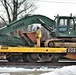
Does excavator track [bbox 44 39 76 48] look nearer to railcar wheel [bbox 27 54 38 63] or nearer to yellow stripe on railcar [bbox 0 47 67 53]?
yellow stripe on railcar [bbox 0 47 67 53]

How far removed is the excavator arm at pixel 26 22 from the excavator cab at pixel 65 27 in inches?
32.9

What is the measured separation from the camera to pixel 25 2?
50031 mm

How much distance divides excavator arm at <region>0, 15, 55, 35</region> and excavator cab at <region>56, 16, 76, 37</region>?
0.84 meters

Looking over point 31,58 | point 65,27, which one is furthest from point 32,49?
point 65,27

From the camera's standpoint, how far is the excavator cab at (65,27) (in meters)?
19.5

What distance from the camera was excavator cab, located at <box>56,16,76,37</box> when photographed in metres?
19.5

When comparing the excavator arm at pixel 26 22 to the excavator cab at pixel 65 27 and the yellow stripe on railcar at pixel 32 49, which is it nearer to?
the excavator cab at pixel 65 27

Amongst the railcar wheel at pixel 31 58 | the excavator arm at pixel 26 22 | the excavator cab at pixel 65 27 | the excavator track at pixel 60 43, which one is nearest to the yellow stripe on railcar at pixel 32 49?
the excavator track at pixel 60 43

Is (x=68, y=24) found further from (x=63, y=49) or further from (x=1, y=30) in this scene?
(x=1, y=30)

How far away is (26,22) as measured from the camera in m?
20.2

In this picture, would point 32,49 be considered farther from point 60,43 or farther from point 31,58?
point 60,43

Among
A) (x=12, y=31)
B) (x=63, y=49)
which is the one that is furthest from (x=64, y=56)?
(x=12, y=31)

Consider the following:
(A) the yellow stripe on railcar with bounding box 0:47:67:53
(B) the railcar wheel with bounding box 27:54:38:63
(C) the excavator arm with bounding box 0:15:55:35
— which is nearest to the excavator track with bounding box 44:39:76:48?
(A) the yellow stripe on railcar with bounding box 0:47:67:53

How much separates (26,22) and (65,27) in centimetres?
249
